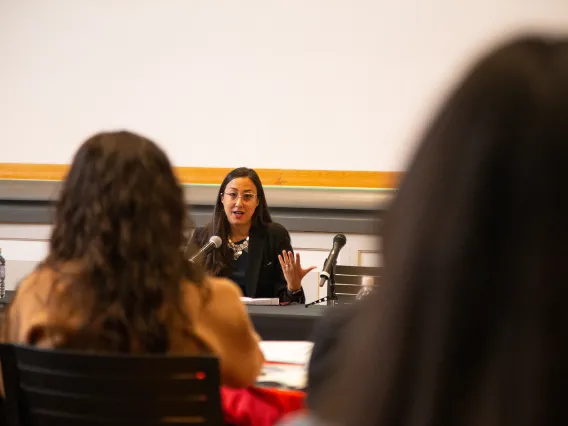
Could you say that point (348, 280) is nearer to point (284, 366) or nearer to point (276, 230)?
point (276, 230)

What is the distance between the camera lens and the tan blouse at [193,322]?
1.40m

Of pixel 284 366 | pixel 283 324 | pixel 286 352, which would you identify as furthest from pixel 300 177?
pixel 284 366

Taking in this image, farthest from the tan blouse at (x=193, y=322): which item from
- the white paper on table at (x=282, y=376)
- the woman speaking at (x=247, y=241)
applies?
the woman speaking at (x=247, y=241)

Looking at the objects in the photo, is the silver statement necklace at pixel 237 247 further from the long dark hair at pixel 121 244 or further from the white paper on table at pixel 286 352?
the long dark hair at pixel 121 244

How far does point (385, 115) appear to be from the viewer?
15.0ft

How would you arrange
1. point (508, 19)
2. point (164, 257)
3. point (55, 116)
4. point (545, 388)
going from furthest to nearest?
1. point (55, 116)
2. point (508, 19)
3. point (164, 257)
4. point (545, 388)

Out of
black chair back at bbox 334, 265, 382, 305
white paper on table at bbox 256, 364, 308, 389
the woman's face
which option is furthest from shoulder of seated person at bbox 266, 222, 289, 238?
white paper on table at bbox 256, 364, 308, 389

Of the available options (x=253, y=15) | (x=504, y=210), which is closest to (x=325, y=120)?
(x=253, y=15)

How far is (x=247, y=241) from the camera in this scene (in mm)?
3986

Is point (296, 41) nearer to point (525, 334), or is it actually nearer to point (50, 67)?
point (50, 67)

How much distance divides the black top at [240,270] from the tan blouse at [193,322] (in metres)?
2.29

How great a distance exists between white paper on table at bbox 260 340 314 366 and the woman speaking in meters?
1.56

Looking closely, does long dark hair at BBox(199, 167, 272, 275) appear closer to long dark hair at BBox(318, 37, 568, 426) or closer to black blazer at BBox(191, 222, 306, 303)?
black blazer at BBox(191, 222, 306, 303)

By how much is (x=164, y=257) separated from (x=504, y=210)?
1.09 metres
